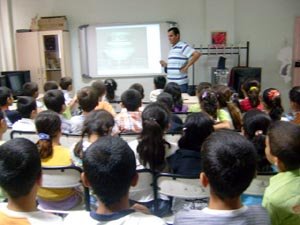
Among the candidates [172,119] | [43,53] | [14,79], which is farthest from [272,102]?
[43,53]

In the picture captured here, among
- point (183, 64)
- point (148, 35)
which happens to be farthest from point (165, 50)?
point (183, 64)

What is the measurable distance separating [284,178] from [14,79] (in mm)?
5367

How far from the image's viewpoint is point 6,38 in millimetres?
6688

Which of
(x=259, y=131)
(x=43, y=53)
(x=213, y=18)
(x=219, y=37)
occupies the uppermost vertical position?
(x=213, y=18)

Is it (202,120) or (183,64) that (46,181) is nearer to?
(202,120)

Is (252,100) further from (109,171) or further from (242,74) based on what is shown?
(109,171)

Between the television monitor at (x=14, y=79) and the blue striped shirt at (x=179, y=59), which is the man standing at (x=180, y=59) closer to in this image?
the blue striped shirt at (x=179, y=59)

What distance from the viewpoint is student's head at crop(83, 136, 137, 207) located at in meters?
1.12

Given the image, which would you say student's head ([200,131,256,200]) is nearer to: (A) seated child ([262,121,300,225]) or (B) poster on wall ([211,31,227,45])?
(A) seated child ([262,121,300,225])

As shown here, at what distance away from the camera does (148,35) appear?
662cm

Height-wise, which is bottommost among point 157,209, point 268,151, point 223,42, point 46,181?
point 157,209

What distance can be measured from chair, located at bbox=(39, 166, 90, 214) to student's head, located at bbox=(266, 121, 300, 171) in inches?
41.0

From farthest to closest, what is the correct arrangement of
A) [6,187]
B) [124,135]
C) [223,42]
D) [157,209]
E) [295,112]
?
[223,42] → [295,112] → [124,135] → [157,209] → [6,187]

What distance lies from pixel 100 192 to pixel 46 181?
3.29 ft
